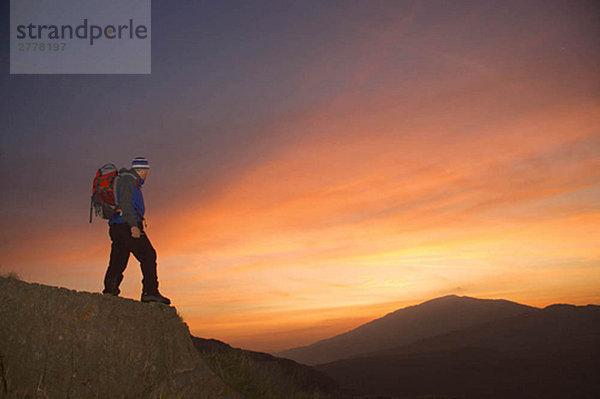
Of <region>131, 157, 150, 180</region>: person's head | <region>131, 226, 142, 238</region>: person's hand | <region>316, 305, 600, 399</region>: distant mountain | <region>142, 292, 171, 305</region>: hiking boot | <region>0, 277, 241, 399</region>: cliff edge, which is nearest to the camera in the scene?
<region>0, 277, 241, 399</region>: cliff edge

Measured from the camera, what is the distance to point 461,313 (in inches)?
3848

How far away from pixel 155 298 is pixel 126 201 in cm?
139

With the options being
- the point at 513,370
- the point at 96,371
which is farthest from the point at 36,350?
the point at 513,370

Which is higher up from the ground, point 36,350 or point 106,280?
point 106,280

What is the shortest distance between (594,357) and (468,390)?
1110cm

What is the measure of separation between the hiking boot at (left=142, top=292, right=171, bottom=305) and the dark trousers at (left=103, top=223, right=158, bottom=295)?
0.16ft

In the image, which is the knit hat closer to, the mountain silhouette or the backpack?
the backpack

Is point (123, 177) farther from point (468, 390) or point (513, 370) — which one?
point (513, 370)

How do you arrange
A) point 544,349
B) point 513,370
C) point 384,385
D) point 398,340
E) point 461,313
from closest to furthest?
point 384,385 < point 513,370 < point 544,349 < point 398,340 < point 461,313

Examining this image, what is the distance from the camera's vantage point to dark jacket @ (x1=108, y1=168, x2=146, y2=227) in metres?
6.56

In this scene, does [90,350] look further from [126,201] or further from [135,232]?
[126,201]

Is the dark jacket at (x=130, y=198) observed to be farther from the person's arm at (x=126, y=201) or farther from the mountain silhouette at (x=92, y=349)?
the mountain silhouette at (x=92, y=349)

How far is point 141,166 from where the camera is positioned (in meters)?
6.93

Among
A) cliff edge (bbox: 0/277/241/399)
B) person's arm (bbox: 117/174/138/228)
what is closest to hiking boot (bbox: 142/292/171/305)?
cliff edge (bbox: 0/277/241/399)
